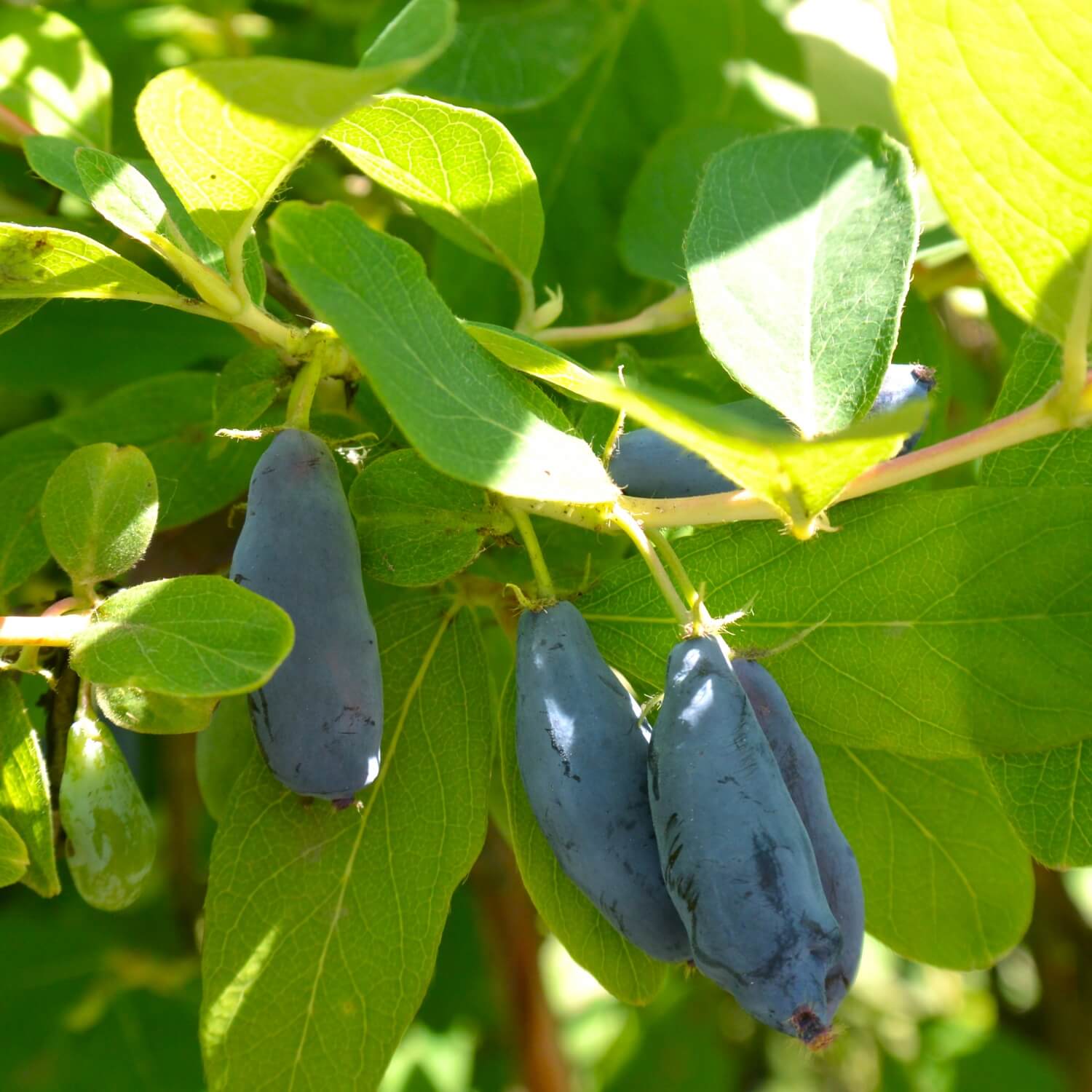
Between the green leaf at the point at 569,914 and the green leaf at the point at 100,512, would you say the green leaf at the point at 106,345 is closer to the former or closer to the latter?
the green leaf at the point at 100,512

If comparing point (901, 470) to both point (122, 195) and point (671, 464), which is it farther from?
point (122, 195)

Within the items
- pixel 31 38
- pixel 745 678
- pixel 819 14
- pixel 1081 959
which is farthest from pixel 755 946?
pixel 1081 959

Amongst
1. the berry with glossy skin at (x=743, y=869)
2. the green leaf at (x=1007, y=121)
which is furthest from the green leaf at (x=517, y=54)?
the berry with glossy skin at (x=743, y=869)

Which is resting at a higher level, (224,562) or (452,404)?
(452,404)

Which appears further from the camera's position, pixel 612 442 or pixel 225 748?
pixel 225 748

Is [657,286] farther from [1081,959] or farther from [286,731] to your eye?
[1081,959]

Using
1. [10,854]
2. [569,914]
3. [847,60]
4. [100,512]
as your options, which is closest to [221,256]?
[100,512]
